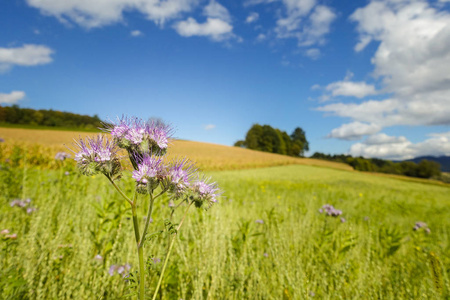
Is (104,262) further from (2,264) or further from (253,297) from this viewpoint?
(253,297)

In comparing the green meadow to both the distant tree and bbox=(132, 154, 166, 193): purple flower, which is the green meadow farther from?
the distant tree

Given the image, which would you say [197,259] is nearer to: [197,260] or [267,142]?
[197,260]

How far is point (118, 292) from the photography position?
7.32 ft

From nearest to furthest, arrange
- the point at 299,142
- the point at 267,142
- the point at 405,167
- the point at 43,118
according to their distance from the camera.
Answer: the point at 43,118, the point at 405,167, the point at 267,142, the point at 299,142

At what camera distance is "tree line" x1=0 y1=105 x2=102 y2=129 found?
2279 inches

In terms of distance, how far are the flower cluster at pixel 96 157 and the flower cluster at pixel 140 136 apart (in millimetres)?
68

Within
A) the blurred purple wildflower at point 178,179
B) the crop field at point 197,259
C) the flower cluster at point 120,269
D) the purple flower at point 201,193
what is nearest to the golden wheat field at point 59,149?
the crop field at point 197,259

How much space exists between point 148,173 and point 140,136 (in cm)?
23

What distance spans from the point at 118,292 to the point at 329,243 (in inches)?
115

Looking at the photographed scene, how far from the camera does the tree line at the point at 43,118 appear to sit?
57.9 metres

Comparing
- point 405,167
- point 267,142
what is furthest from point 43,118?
point 405,167

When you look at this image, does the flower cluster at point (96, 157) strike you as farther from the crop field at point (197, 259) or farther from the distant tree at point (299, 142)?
the distant tree at point (299, 142)

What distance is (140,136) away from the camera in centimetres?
126

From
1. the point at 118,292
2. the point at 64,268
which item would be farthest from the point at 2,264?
the point at 118,292
